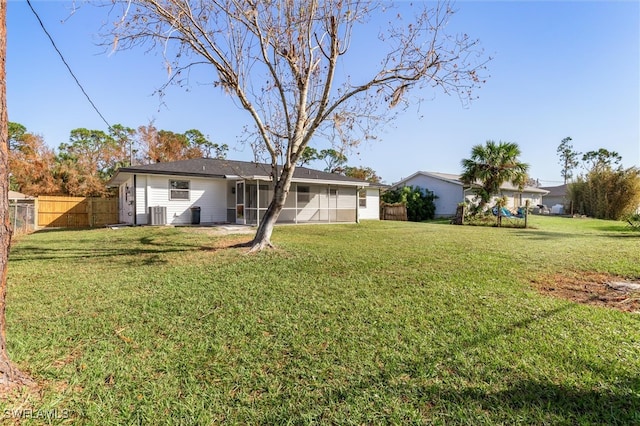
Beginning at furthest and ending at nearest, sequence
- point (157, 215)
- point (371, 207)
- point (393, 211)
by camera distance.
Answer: point (393, 211) → point (371, 207) → point (157, 215)

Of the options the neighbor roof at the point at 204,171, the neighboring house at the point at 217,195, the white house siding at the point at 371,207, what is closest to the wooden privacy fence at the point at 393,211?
the white house siding at the point at 371,207

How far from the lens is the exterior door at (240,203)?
639 inches

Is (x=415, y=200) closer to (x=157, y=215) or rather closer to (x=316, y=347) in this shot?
(x=157, y=215)

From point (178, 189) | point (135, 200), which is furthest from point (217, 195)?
point (135, 200)

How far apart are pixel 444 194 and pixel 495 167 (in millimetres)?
5691

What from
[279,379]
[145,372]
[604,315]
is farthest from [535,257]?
[145,372]

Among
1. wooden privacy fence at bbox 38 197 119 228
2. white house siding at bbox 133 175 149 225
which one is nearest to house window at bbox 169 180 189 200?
white house siding at bbox 133 175 149 225

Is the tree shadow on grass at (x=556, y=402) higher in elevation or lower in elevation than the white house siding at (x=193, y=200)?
lower

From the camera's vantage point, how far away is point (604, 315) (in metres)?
3.86

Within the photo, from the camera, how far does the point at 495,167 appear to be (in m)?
19.5

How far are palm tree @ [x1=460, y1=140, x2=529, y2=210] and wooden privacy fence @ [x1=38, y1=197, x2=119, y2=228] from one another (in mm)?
23009

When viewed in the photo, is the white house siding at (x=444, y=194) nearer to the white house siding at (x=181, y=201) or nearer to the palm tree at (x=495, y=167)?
the palm tree at (x=495, y=167)

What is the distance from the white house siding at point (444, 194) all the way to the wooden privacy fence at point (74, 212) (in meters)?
23.4

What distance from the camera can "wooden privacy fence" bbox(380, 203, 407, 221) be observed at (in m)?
23.2
